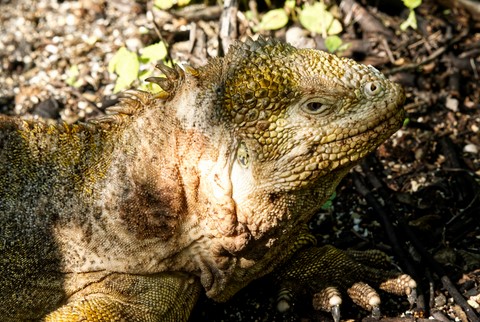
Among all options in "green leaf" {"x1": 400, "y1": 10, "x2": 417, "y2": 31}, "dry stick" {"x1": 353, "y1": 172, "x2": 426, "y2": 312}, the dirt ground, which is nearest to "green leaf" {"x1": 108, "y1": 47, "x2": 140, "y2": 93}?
the dirt ground

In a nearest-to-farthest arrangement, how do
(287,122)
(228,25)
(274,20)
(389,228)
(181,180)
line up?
1. (287,122)
2. (181,180)
3. (389,228)
4. (228,25)
5. (274,20)

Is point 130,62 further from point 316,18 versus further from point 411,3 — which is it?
point 411,3

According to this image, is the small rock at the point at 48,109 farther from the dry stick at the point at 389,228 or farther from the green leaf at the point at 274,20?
the dry stick at the point at 389,228

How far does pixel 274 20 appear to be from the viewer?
6703 millimetres

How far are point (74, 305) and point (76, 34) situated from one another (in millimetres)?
4018

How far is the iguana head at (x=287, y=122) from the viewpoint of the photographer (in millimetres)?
3562

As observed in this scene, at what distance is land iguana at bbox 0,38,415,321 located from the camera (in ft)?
11.7

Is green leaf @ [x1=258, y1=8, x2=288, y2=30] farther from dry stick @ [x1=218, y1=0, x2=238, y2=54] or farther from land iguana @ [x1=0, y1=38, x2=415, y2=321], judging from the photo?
land iguana @ [x1=0, y1=38, x2=415, y2=321]

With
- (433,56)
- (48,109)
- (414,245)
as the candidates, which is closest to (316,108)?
(414,245)

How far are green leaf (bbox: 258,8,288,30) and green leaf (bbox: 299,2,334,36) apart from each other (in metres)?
0.17

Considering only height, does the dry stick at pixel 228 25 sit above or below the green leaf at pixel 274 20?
above

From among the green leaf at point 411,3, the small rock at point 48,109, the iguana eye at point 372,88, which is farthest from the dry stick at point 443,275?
the small rock at point 48,109

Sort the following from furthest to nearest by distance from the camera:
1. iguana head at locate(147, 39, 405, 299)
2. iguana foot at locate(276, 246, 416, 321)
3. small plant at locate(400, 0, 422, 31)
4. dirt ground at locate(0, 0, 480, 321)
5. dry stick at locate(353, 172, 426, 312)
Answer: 1. small plant at locate(400, 0, 422, 31)
2. dirt ground at locate(0, 0, 480, 321)
3. dry stick at locate(353, 172, 426, 312)
4. iguana foot at locate(276, 246, 416, 321)
5. iguana head at locate(147, 39, 405, 299)

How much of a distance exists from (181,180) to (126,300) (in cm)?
85
